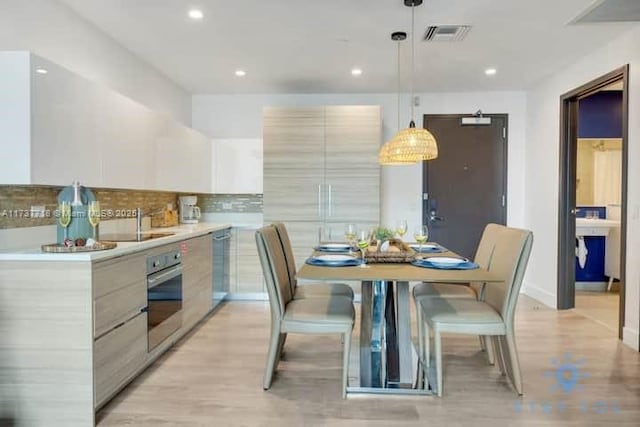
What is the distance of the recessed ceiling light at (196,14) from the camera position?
2975mm

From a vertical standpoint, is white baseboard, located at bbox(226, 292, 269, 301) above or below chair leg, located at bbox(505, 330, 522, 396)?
below

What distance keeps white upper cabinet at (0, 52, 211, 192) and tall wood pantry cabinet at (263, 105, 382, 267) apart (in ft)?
4.17

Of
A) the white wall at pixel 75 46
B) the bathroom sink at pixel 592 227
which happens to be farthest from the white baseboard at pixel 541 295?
the white wall at pixel 75 46

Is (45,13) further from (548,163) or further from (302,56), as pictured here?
(548,163)

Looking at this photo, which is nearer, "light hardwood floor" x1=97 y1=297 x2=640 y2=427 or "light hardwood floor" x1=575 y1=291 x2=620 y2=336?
"light hardwood floor" x1=97 y1=297 x2=640 y2=427

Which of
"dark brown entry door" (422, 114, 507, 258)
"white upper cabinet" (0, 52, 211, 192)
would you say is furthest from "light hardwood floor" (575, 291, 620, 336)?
"white upper cabinet" (0, 52, 211, 192)

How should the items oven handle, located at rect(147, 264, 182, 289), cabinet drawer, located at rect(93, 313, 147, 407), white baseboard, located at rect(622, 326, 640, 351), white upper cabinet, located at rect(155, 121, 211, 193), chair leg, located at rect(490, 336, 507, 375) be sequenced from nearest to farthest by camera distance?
cabinet drawer, located at rect(93, 313, 147, 407)
chair leg, located at rect(490, 336, 507, 375)
oven handle, located at rect(147, 264, 182, 289)
white baseboard, located at rect(622, 326, 640, 351)
white upper cabinet, located at rect(155, 121, 211, 193)

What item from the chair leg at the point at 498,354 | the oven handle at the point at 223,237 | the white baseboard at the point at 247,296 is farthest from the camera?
the white baseboard at the point at 247,296

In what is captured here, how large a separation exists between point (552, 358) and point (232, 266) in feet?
10.7

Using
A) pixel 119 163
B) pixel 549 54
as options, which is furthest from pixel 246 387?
pixel 549 54

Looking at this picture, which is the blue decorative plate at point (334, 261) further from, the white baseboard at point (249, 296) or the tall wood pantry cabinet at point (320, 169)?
the white baseboard at point (249, 296)

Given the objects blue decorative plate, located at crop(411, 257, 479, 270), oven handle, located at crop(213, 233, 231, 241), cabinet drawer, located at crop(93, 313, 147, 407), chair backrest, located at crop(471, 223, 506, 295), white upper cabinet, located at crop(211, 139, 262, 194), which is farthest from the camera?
white upper cabinet, located at crop(211, 139, 262, 194)

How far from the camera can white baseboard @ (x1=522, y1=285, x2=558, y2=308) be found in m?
4.50

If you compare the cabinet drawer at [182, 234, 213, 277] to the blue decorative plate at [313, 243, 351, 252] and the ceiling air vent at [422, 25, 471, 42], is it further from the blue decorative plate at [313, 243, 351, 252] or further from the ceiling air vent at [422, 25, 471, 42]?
the ceiling air vent at [422, 25, 471, 42]
